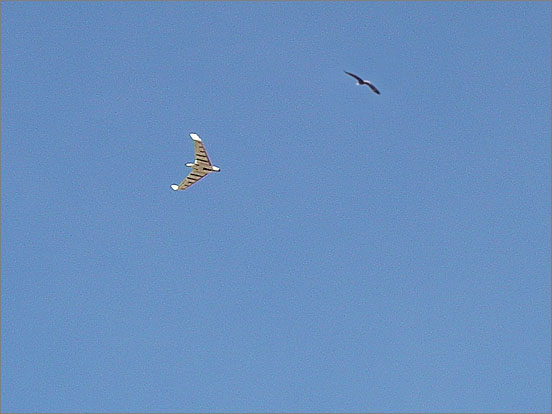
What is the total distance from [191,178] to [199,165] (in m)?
7.05

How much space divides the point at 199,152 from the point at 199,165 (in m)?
3.90

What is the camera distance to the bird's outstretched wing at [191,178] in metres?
170

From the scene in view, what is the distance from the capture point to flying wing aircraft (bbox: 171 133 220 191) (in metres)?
164

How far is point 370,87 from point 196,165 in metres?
48.1

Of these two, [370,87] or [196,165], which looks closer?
[370,87]

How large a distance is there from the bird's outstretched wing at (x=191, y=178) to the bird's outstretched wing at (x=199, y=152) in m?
3.27

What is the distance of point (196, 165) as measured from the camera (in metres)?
168

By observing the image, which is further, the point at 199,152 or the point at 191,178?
the point at 191,178

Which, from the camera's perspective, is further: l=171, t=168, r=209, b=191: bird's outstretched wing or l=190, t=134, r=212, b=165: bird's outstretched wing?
l=171, t=168, r=209, b=191: bird's outstretched wing

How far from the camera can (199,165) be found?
167875 millimetres

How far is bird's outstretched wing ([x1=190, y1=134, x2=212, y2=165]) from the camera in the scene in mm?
162000

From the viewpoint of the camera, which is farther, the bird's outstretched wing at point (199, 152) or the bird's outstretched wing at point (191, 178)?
the bird's outstretched wing at point (191, 178)

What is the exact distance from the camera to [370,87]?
138 m

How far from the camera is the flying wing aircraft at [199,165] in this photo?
164m
